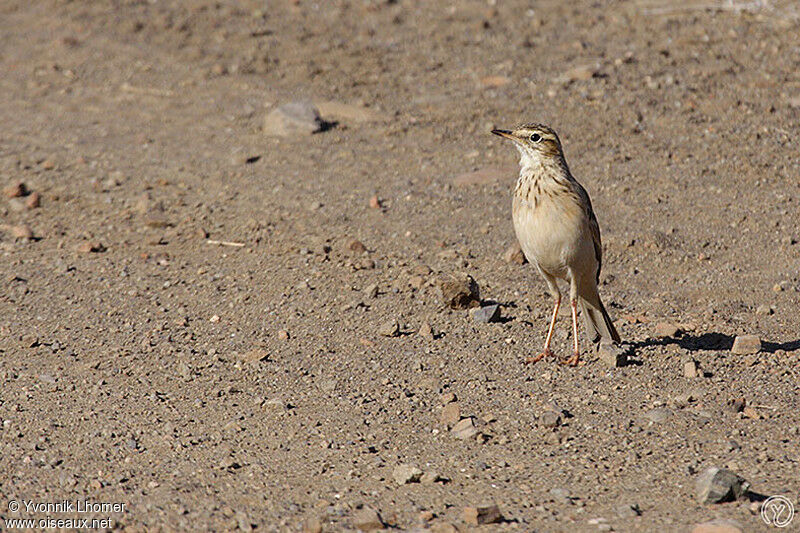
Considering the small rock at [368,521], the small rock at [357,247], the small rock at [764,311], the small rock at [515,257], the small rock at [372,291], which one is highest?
the small rock at [368,521]

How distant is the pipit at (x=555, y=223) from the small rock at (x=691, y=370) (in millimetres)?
510

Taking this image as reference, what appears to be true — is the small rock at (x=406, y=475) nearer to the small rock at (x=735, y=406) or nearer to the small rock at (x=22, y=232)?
the small rock at (x=735, y=406)

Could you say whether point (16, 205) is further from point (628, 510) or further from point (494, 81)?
point (628, 510)

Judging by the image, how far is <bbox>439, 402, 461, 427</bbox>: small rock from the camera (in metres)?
5.82

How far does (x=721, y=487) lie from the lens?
188 inches

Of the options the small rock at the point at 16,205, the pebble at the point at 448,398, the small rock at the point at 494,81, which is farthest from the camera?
the small rock at the point at 494,81

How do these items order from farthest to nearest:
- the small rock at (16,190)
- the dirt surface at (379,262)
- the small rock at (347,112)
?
the small rock at (347,112), the small rock at (16,190), the dirt surface at (379,262)

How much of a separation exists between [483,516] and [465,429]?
1.00 metres

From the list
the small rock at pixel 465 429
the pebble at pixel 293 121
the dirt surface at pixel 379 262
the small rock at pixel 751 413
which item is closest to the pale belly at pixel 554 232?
the dirt surface at pixel 379 262

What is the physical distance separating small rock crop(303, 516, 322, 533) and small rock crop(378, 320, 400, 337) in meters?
2.35

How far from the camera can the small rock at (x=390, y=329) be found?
6.95 meters

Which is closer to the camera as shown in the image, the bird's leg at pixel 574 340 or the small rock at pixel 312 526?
the small rock at pixel 312 526

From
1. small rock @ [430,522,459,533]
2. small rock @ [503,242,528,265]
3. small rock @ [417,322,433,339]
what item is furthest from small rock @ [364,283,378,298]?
small rock @ [430,522,459,533]

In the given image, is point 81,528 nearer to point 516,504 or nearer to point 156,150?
point 516,504
